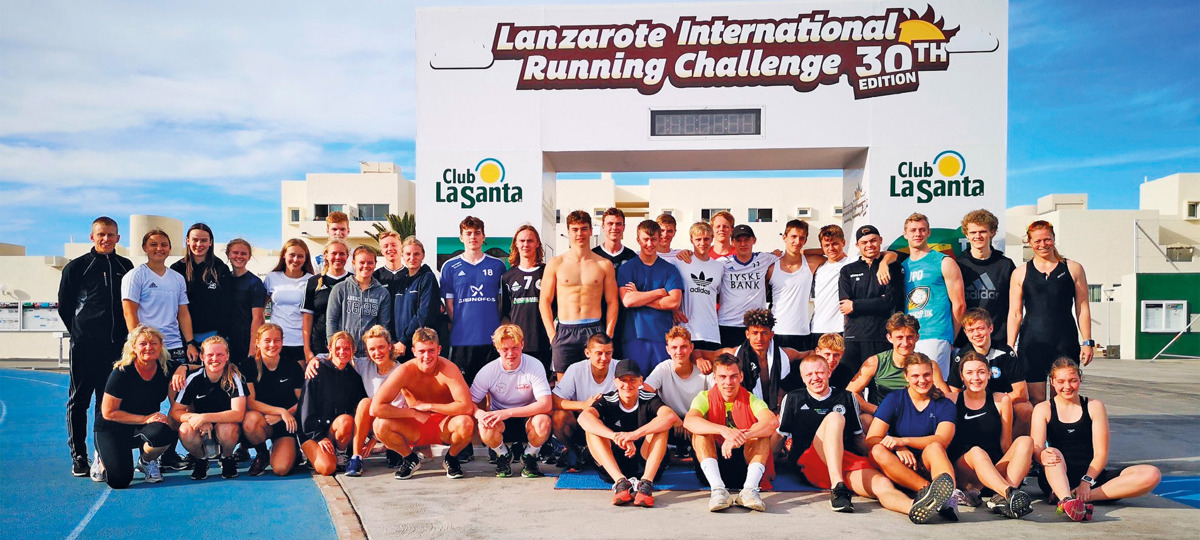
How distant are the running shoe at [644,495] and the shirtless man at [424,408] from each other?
4.81 ft

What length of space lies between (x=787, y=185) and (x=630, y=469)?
106ft

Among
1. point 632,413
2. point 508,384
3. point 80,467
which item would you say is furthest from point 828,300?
point 80,467

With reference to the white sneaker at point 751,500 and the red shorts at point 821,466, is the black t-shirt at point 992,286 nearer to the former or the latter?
the red shorts at point 821,466

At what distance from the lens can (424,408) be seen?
577 centimetres

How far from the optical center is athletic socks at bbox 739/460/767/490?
195 inches

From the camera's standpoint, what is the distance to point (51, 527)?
4500 millimetres

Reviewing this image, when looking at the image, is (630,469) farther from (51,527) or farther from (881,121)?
(881,121)

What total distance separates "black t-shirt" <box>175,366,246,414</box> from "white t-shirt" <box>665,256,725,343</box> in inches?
143

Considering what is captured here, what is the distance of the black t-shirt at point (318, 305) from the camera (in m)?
6.46

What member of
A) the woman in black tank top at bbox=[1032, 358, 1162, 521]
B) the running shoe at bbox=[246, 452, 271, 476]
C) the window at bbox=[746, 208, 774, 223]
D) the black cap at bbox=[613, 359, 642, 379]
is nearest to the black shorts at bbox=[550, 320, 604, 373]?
the black cap at bbox=[613, 359, 642, 379]

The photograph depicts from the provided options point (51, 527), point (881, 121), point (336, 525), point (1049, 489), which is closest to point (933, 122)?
point (881, 121)

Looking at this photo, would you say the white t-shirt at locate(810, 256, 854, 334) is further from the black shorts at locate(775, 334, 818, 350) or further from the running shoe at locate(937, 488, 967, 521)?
the running shoe at locate(937, 488, 967, 521)

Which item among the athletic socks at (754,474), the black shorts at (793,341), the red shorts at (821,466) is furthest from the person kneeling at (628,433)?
the black shorts at (793,341)

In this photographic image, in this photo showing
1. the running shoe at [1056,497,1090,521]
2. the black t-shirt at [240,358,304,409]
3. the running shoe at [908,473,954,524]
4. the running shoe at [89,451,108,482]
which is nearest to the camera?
the running shoe at [908,473,954,524]
